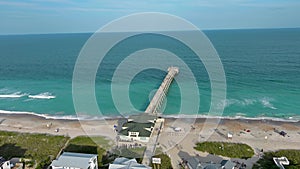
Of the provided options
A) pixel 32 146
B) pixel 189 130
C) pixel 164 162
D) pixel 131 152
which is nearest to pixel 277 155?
pixel 189 130

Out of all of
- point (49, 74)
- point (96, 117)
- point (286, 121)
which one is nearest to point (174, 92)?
point (96, 117)

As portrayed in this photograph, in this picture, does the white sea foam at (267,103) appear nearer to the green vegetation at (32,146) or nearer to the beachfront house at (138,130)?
the beachfront house at (138,130)

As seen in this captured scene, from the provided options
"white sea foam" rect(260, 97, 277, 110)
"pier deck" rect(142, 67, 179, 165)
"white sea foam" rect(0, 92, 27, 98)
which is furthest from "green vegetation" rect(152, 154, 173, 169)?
"white sea foam" rect(0, 92, 27, 98)

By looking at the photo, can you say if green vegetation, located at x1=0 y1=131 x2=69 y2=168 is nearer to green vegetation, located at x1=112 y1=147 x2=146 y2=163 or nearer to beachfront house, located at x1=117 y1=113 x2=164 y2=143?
green vegetation, located at x1=112 y1=147 x2=146 y2=163

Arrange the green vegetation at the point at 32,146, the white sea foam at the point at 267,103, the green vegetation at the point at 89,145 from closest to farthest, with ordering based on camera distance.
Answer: the green vegetation at the point at 32,146
the green vegetation at the point at 89,145
the white sea foam at the point at 267,103

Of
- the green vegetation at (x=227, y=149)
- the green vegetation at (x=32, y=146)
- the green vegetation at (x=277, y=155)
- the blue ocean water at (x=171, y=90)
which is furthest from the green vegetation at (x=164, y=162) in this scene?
the blue ocean water at (x=171, y=90)

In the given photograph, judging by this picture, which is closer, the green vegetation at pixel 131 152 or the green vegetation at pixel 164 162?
the green vegetation at pixel 164 162

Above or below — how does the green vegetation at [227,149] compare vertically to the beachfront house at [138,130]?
below
